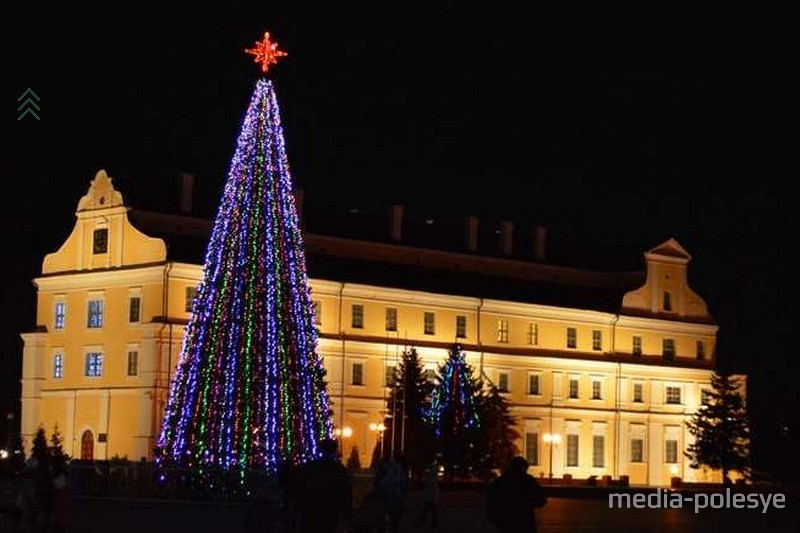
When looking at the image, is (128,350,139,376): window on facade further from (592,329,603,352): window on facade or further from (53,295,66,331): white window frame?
(592,329,603,352): window on facade

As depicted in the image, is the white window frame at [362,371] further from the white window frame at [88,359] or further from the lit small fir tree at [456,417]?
the white window frame at [88,359]

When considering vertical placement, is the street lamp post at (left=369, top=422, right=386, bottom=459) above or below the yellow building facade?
below

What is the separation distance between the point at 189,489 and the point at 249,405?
3.10m

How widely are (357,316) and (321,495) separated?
78.7 m

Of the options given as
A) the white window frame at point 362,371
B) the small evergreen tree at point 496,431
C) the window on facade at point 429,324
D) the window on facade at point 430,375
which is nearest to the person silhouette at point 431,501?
the small evergreen tree at point 496,431

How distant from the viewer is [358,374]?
103 meters

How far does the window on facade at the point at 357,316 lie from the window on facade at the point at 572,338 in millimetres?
15936

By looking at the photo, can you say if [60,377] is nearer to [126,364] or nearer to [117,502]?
[126,364]

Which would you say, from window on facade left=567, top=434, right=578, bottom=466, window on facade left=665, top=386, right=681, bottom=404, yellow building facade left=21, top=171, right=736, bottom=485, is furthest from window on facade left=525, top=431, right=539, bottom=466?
window on facade left=665, top=386, right=681, bottom=404

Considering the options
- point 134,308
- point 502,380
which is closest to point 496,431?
point 502,380

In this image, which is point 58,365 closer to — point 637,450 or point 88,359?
point 88,359

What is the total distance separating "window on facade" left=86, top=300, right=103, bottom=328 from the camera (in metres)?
98.3

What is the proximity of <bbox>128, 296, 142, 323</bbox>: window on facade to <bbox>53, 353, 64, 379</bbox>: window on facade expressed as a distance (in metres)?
5.39

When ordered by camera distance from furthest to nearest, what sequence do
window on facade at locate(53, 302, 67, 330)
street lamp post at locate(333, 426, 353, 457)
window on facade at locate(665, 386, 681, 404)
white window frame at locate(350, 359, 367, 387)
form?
window on facade at locate(665, 386, 681, 404)
white window frame at locate(350, 359, 367, 387)
street lamp post at locate(333, 426, 353, 457)
window on facade at locate(53, 302, 67, 330)
